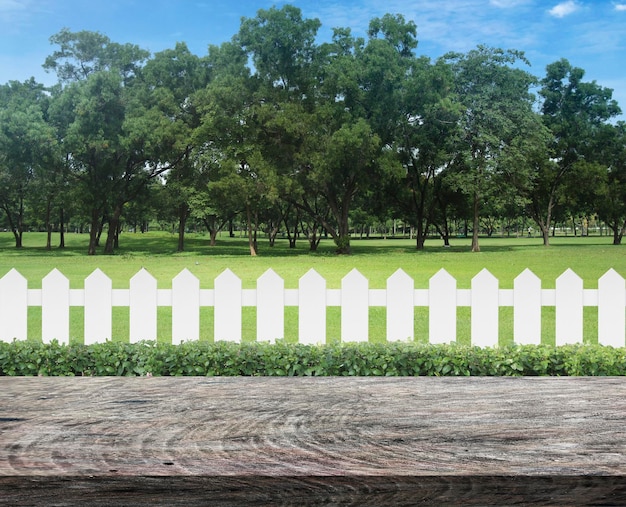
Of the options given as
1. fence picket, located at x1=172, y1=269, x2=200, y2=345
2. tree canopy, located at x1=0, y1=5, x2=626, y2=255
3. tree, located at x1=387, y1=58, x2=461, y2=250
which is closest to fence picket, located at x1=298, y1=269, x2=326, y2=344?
fence picket, located at x1=172, y1=269, x2=200, y2=345

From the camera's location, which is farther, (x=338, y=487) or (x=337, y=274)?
(x=337, y=274)

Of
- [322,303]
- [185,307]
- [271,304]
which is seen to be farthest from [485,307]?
[185,307]

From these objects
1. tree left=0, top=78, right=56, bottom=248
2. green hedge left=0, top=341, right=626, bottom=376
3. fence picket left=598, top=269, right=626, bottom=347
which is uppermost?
tree left=0, top=78, right=56, bottom=248

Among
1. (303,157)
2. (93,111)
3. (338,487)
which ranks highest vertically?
(93,111)

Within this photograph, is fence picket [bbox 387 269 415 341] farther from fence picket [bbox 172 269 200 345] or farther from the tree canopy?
the tree canopy

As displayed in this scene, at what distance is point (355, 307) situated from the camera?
4.78m

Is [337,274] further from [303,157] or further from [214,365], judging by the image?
[214,365]

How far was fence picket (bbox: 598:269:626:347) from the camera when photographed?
16.0ft

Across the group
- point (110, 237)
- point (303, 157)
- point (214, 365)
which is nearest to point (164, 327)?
point (214, 365)

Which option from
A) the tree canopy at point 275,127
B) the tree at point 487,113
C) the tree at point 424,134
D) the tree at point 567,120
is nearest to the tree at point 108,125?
the tree canopy at point 275,127

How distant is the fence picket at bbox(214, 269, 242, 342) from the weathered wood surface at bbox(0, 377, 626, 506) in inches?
112

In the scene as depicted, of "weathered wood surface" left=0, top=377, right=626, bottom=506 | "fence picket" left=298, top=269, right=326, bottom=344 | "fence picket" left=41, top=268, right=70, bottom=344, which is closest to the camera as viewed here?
"weathered wood surface" left=0, top=377, right=626, bottom=506

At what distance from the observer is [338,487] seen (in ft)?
4.11

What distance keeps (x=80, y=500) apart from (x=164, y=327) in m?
6.98
